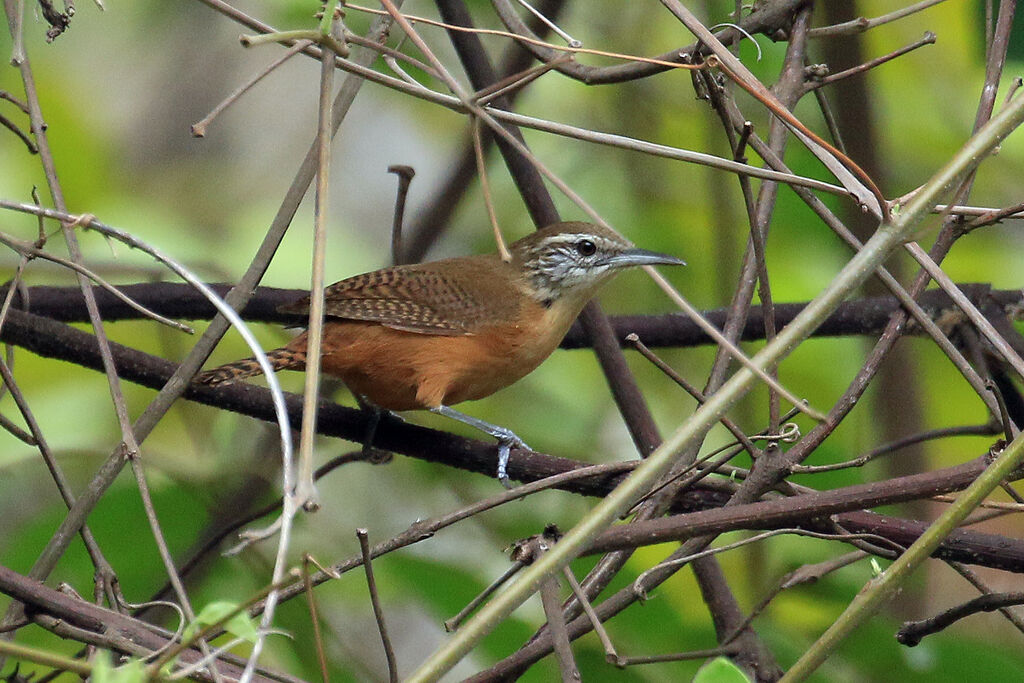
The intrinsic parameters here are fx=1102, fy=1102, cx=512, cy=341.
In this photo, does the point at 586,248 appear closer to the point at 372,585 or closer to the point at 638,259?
the point at 638,259

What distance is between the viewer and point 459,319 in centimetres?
351

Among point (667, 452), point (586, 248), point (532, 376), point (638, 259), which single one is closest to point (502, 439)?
point (638, 259)

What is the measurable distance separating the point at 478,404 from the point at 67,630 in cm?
283

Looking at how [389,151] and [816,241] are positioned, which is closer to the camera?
[816,241]

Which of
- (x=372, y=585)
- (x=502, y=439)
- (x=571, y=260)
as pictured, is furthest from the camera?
(x=571, y=260)

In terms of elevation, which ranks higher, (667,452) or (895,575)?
(667,452)

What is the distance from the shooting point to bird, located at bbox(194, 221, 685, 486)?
3.32 m

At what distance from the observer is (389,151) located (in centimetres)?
690

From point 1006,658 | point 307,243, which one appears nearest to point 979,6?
point 1006,658

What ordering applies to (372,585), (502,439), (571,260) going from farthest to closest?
(571,260) < (502,439) < (372,585)

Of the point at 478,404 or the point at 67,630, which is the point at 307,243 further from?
Result: the point at 67,630

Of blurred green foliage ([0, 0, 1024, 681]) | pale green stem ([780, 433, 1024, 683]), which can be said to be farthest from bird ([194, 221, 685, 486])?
pale green stem ([780, 433, 1024, 683])

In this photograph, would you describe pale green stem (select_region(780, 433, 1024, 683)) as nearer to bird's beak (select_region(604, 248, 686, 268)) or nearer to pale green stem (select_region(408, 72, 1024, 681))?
pale green stem (select_region(408, 72, 1024, 681))

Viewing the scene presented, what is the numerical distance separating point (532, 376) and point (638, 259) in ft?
4.92
